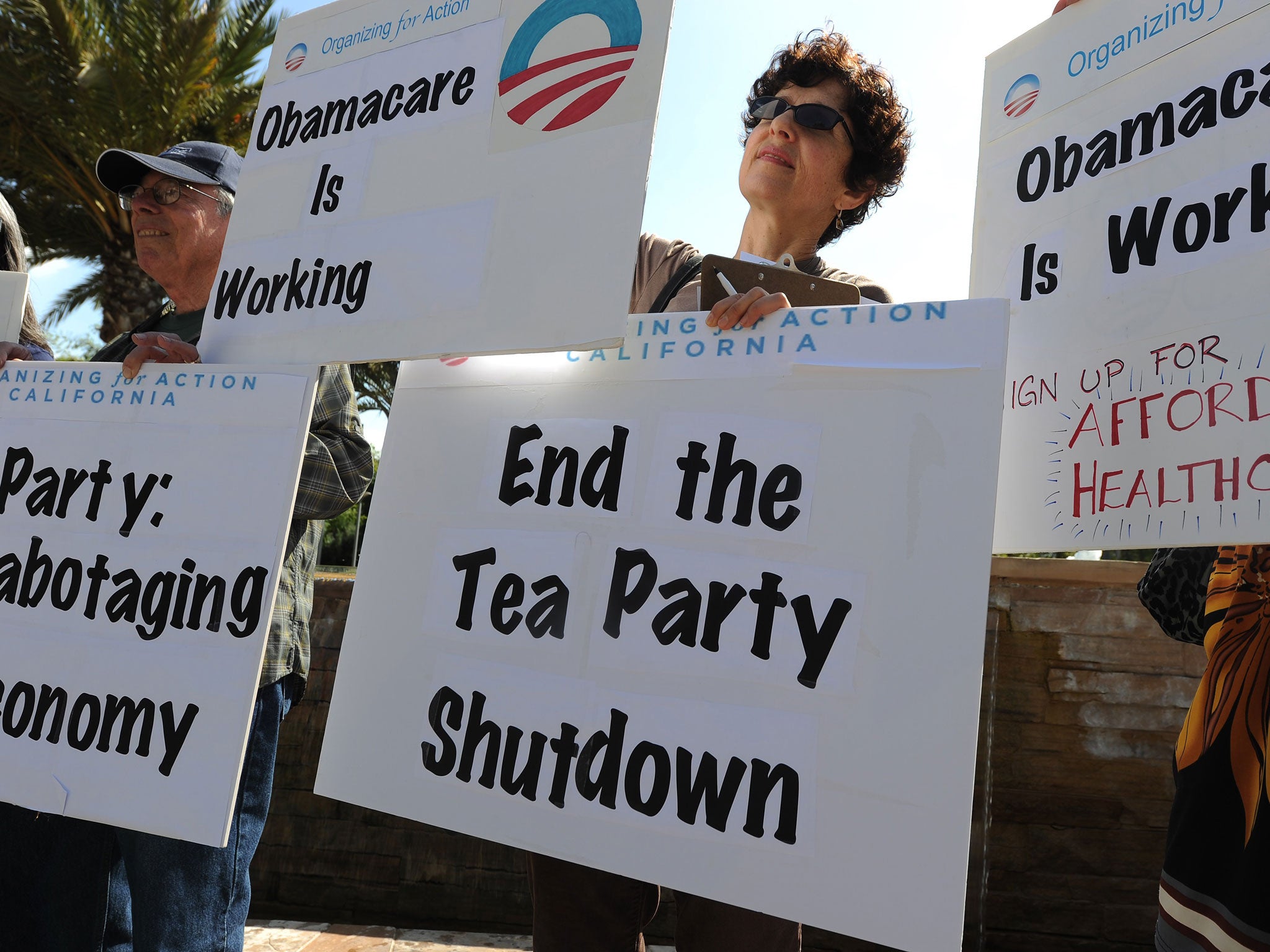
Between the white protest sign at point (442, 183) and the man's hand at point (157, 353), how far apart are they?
1.5 inches

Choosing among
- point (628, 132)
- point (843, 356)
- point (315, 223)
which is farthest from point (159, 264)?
point (843, 356)

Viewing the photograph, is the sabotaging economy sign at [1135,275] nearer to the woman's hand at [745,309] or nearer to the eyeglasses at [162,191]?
the woman's hand at [745,309]

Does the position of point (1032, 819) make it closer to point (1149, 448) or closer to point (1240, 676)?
point (1240, 676)

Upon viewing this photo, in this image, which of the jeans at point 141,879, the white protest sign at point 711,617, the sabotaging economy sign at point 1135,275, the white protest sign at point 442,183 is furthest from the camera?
the jeans at point 141,879

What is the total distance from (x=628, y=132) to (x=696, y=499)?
22.9 inches

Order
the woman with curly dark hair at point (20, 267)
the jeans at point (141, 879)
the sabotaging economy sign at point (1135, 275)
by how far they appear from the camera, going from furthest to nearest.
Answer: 1. the woman with curly dark hair at point (20, 267)
2. the jeans at point (141, 879)
3. the sabotaging economy sign at point (1135, 275)

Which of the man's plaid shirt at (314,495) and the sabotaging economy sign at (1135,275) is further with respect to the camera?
the man's plaid shirt at (314,495)

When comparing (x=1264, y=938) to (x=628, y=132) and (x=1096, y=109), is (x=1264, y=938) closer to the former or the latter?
(x=1096, y=109)

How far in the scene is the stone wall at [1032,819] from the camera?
3.40 meters

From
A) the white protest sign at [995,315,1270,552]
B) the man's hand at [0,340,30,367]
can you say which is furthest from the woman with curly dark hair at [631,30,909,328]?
the man's hand at [0,340,30,367]

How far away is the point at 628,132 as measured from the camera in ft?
5.06

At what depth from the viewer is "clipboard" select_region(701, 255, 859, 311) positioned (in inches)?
60.9

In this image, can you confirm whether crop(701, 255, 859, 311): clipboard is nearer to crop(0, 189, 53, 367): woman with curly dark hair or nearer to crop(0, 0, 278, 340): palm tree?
crop(0, 189, 53, 367): woman with curly dark hair

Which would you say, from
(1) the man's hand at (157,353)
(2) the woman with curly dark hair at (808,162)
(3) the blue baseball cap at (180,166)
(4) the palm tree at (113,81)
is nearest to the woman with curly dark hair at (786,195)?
(2) the woman with curly dark hair at (808,162)
